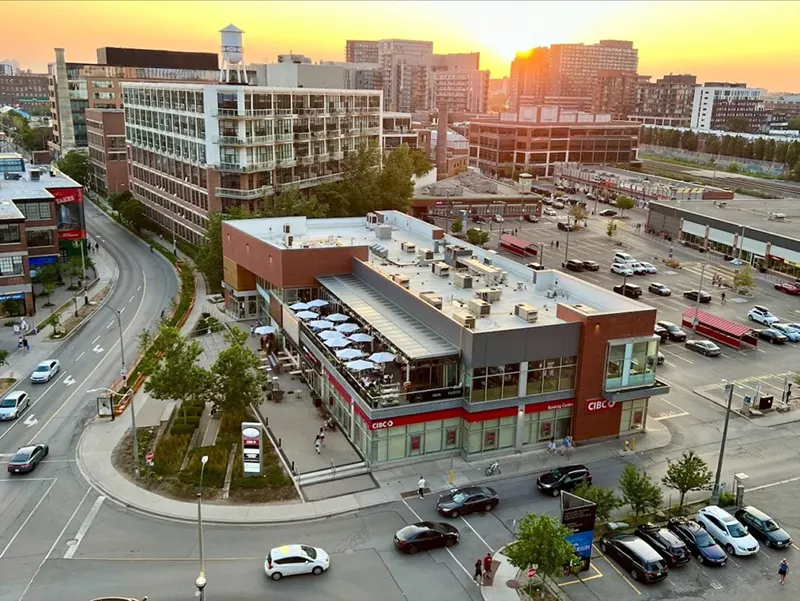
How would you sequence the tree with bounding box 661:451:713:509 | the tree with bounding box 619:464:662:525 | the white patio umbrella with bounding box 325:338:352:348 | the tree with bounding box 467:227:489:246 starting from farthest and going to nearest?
the tree with bounding box 467:227:489:246 < the white patio umbrella with bounding box 325:338:352:348 < the tree with bounding box 661:451:713:509 < the tree with bounding box 619:464:662:525

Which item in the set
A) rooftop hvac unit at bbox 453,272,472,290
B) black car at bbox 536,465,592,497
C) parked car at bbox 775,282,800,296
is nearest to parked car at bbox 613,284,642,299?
parked car at bbox 775,282,800,296

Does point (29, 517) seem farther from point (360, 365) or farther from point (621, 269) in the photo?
point (621, 269)

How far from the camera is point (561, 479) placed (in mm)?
39469

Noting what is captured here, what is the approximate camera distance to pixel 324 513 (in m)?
37.3

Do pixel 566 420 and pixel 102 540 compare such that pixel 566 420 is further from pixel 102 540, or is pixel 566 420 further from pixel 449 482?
pixel 102 540

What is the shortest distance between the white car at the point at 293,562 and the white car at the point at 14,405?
83.6 ft

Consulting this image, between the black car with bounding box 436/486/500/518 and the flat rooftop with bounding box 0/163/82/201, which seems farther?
the flat rooftop with bounding box 0/163/82/201

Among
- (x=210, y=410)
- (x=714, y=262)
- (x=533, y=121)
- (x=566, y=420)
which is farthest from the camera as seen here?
(x=533, y=121)

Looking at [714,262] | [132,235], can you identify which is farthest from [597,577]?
[132,235]

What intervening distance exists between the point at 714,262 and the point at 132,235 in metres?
85.7

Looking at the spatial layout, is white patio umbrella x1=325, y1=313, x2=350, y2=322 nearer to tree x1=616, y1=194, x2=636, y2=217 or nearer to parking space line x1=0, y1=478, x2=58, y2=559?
parking space line x1=0, y1=478, x2=58, y2=559

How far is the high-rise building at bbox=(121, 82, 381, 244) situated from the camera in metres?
89.8

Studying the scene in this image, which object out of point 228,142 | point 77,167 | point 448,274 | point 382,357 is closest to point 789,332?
point 448,274

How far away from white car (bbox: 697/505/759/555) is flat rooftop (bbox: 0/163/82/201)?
7402 cm
